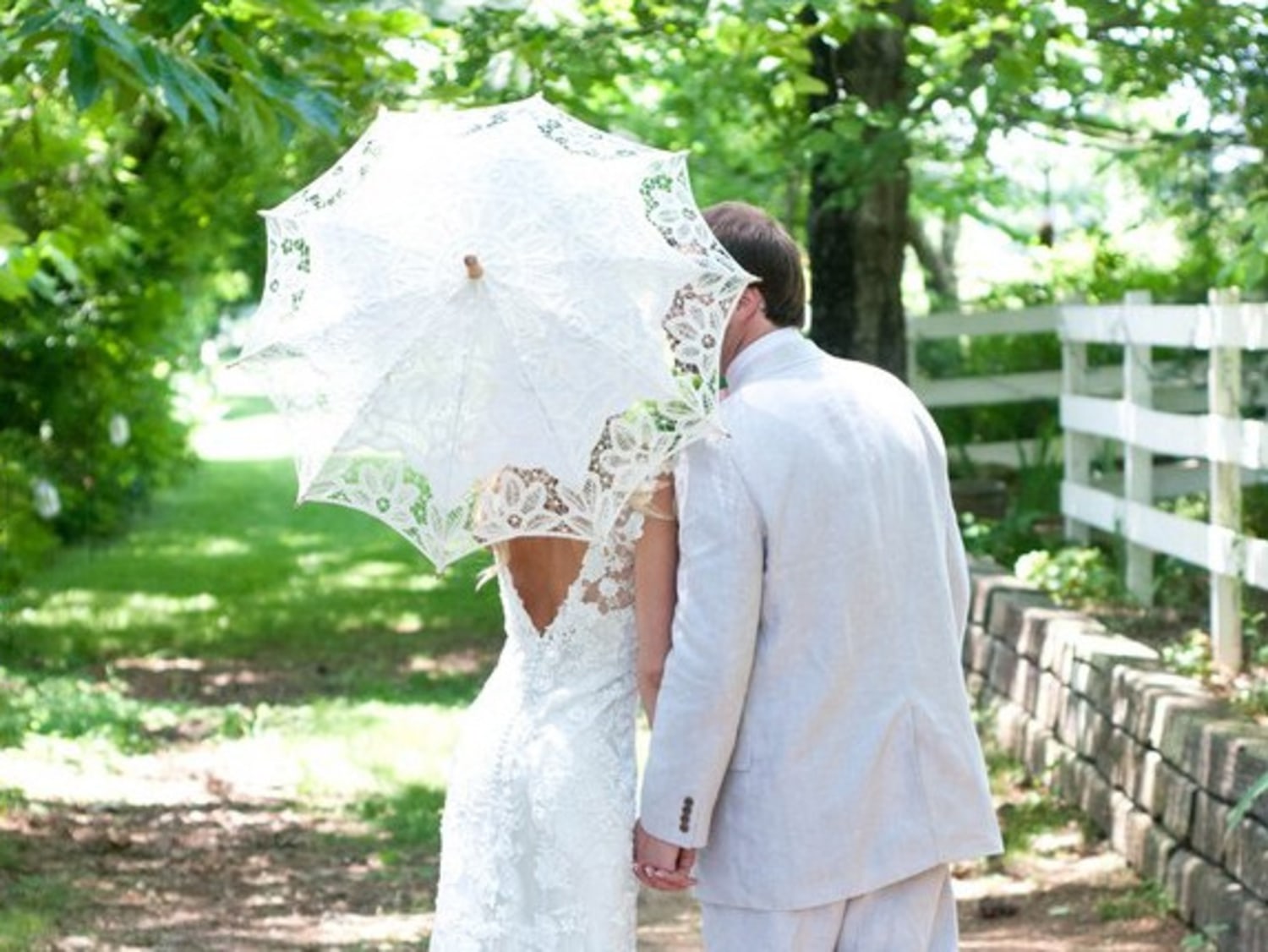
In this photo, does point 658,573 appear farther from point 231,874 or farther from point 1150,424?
point 1150,424

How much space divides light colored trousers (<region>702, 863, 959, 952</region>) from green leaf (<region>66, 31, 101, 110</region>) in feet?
10.00

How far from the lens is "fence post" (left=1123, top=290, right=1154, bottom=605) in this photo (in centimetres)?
1138

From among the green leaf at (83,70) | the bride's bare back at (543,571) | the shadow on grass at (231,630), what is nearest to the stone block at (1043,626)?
the shadow on grass at (231,630)

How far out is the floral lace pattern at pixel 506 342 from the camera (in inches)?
184

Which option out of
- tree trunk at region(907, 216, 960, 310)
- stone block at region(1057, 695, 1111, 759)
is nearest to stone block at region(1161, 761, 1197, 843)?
stone block at region(1057, 695, 1111, 759)

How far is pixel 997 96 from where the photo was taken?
10.2 metres

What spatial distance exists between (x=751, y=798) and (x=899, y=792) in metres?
0.26

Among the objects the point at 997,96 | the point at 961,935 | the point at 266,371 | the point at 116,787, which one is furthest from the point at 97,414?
the point at 266,371

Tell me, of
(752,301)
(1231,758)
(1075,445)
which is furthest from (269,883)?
(1075,445)

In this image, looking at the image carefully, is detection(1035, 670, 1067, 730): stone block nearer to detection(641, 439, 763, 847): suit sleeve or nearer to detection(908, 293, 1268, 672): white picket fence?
detection(908, 293, 1268, 672): white picket fence

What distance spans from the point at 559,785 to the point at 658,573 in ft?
1.51

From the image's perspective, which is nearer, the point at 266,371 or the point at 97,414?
the point at 266,371

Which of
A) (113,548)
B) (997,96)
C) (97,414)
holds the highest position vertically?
(997,96)

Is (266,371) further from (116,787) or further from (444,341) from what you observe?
(116,787)
